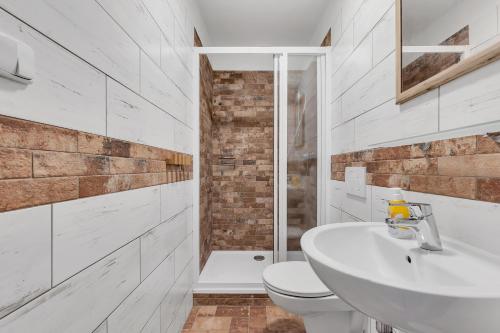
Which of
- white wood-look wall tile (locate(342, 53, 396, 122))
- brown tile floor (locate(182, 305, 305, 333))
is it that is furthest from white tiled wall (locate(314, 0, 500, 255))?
brown tile floor (locate(182, 305, 305, 333))

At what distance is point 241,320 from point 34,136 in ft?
5.77

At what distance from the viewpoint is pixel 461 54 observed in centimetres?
72

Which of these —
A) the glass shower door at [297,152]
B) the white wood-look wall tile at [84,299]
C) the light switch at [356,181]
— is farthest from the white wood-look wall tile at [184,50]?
the light switch at [356,181]

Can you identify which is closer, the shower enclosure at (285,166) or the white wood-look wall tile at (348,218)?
the white wood-look wall tile at (348,218)

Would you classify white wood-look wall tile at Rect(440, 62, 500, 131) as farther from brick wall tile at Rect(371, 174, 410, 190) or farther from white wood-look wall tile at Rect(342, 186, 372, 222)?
white wood-look wall tile at Rect(342, 186, 372, 222)

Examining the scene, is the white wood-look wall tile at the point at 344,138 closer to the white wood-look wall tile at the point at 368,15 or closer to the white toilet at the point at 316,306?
the white wood-look wall tile at the point at 368,15

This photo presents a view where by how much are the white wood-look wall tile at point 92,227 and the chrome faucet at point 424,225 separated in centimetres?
93

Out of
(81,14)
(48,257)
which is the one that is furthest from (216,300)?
(81,14)

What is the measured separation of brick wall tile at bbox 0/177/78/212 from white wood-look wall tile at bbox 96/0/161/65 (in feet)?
1.88

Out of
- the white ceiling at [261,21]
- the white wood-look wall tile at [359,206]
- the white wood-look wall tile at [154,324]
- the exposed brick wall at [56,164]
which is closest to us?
the exposed brick wall at [56,164]

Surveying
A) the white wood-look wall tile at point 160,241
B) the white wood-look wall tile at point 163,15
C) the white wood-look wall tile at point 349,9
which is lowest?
the white wood-look wall tile at point 160,241

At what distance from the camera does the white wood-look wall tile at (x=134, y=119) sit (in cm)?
84

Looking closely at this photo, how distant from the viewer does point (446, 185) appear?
2.58 ft

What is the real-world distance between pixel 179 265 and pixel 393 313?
1434 mm
